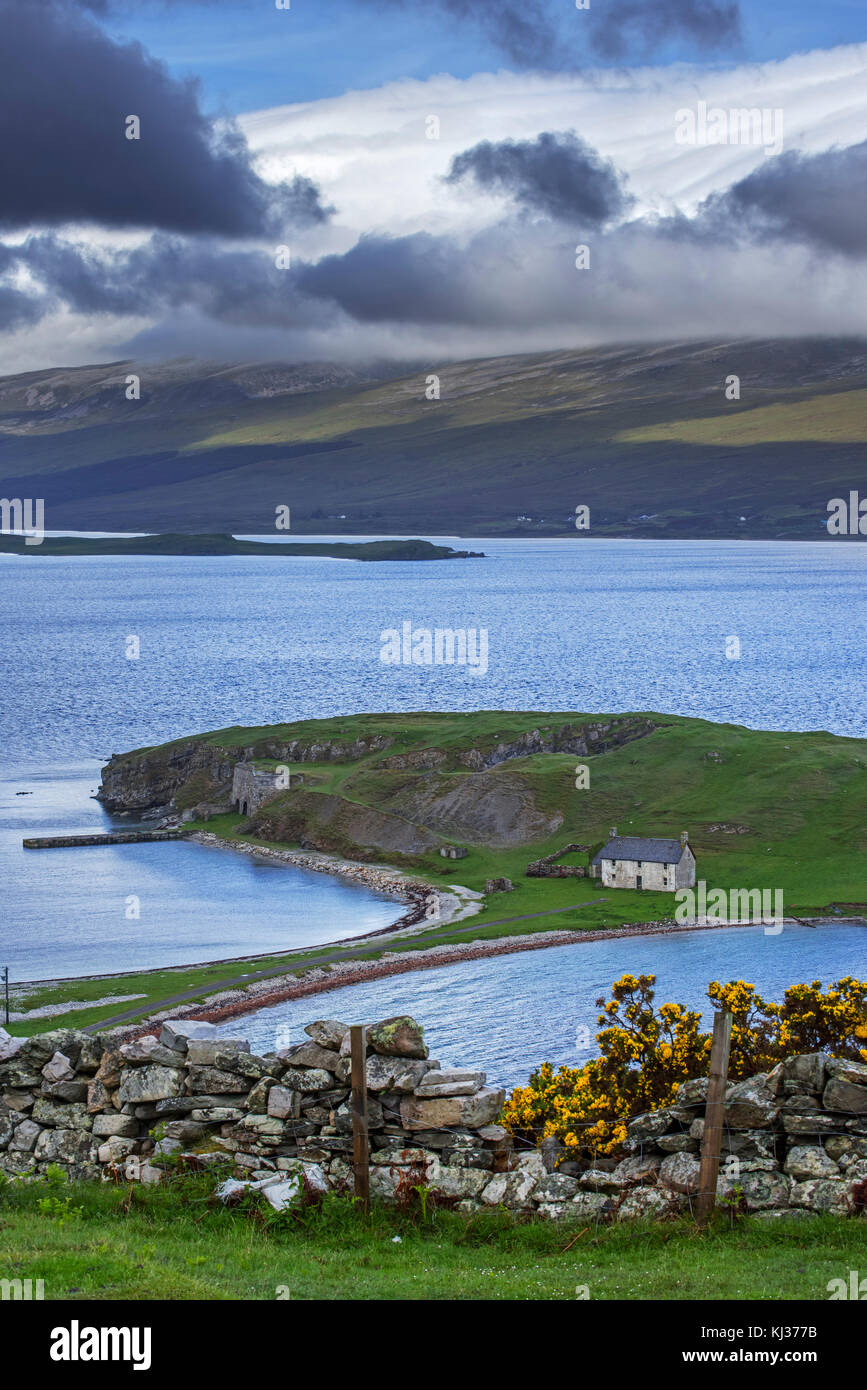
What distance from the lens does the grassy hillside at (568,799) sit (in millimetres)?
109000

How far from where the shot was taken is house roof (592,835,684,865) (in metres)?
106

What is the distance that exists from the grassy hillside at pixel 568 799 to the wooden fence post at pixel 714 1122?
79.5m

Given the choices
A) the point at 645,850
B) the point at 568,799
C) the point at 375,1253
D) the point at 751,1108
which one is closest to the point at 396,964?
the point at 645,850

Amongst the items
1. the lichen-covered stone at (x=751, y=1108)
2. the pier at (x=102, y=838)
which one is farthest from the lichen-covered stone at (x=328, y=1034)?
the pier at (x=102, y=838)

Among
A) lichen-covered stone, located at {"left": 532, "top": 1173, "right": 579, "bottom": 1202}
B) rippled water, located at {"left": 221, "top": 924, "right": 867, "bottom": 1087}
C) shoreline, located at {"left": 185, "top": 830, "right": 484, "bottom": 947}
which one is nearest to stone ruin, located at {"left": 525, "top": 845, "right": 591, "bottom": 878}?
shoreline, located at {"left": 185, "top": 830, "right": 484, "bottom": 947}

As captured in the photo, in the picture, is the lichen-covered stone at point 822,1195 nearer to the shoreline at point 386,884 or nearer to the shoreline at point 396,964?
the shoreline at point 396,964

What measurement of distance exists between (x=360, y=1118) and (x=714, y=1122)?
4.90 metres

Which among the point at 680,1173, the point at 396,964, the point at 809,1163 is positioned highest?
the point at 809,1163

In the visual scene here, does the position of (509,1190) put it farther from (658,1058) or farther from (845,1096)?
(658,1058)

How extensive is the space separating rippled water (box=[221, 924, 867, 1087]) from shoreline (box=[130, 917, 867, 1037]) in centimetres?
77

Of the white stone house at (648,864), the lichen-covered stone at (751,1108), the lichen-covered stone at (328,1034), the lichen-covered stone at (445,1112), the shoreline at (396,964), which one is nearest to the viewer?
the lichen-covered stone at (751,1108)

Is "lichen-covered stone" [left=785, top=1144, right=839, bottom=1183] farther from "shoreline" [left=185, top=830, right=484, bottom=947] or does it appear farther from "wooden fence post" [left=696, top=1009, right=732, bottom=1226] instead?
"shoreline" [left=185, top=830, right=484, bottom=947]

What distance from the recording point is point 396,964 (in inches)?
3460
